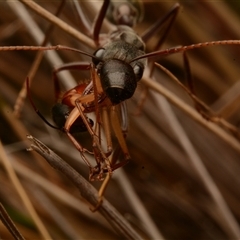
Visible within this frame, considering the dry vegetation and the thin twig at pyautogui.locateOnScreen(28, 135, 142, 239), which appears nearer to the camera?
the thin twig at pyautogui.locateOnScreen(28, 135, 142, 239)

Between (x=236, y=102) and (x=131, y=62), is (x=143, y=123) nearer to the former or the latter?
(x=236, y=102)

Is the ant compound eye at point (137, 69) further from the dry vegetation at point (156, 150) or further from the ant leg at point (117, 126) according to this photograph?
the dry vegetation at point (156, 150)

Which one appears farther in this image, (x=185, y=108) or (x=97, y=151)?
(x=185, y=108)

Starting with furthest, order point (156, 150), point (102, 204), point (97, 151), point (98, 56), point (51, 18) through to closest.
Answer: point (156, 150), point (51, 18), point (98, 56), point (102, 204), point (97, 151)

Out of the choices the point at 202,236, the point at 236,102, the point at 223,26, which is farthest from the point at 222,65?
the point at 202,236

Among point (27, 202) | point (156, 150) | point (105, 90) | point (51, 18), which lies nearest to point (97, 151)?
point (105, 90)

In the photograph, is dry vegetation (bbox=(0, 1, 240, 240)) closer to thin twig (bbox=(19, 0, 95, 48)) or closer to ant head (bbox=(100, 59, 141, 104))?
thin twig (bbox=(19, 0, 95, 48))

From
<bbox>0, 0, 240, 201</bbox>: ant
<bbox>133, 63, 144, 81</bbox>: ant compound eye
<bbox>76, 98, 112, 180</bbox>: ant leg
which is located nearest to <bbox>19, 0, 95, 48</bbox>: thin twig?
<bbox>0, 0, 240, 201</bbox>: ant

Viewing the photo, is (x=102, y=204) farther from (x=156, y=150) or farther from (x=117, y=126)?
(x=156, y=150)
